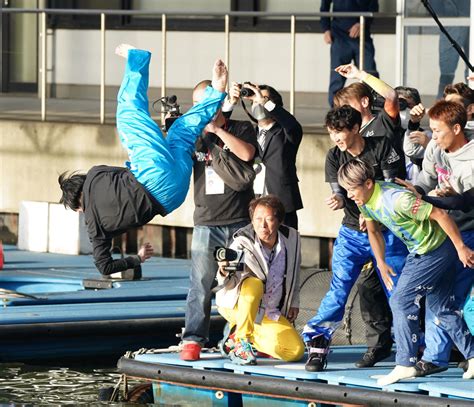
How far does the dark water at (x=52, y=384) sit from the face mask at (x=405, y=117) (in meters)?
2.46

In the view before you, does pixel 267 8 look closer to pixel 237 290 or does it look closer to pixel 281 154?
pixel 281 154

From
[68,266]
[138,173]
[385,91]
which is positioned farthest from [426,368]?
[68,266]

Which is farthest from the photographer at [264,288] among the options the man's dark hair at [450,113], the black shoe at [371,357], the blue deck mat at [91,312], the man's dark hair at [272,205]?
the blue deck mat at [91,312]

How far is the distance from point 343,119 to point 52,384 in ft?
10.8

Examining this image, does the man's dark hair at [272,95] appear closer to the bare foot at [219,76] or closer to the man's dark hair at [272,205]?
the bare foot at [219,76]

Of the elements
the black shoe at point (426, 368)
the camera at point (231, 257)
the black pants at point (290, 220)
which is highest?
the black pants at point (290, 220)

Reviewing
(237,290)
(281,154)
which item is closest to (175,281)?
(281,154)

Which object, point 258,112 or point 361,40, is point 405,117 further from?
point 361,40

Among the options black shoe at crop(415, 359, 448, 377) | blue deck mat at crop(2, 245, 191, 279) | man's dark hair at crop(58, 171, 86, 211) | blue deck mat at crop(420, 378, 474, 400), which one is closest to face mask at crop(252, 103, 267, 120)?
man's dark hair at crop(58, 171, 86, 211)

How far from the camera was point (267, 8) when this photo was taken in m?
19.7

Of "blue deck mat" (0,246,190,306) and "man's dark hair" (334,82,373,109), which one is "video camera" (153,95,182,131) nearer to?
"man's dark hair" (334,82,373,109)

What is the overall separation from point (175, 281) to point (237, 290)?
390 cm

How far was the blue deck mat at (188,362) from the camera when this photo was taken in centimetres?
1111

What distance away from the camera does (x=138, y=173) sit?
426 inches
